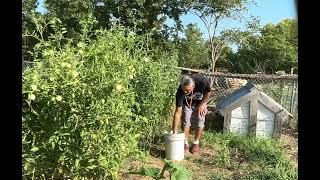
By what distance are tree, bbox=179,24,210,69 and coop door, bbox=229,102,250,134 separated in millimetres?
11523

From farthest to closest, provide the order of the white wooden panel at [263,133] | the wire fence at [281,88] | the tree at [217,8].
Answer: the tree at [217,8]
the wire fence at [281,88]
the white wooden panel at [263,133]

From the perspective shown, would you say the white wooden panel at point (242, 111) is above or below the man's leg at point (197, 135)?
above

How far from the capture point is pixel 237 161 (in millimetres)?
5785

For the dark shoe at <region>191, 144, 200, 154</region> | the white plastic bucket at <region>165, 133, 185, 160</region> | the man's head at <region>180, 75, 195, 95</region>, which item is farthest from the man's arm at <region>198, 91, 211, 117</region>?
the white plastic bucket at <region>165, 133, 185, 160</region>

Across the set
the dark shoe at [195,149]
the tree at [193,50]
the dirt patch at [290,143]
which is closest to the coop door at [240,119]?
the dirt patch at [290,143]

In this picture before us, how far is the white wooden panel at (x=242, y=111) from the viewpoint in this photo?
765cm

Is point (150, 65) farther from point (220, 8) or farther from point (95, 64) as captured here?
point (220, 8)

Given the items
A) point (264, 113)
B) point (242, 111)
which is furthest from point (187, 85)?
point (264, 113)

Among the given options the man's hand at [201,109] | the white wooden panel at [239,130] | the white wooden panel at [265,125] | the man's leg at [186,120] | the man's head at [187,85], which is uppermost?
the man's head at [187,85]

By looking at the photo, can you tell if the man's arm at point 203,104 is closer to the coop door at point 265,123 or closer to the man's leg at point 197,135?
the man's leg at point 197,135

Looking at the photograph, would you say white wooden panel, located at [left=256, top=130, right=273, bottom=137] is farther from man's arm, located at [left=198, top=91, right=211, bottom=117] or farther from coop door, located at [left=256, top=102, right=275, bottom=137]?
man's arm, located at [left=198, top=91, right=211, bottom=117]

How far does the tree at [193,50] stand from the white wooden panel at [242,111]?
1152 cm

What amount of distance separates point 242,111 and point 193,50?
17.6m
